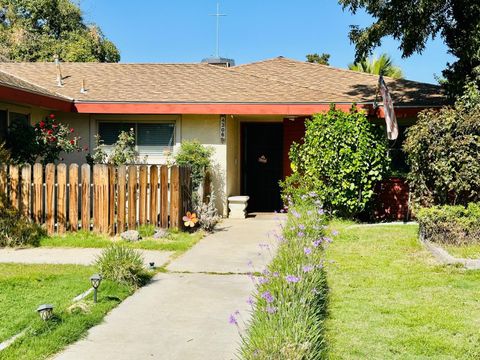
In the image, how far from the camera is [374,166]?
1210 cm

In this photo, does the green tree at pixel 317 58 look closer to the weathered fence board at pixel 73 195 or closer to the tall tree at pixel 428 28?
the tall tree at pixel 428 28

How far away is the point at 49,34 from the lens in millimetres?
34781

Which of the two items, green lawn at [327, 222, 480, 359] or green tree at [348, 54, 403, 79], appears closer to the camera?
green lawn at [327, 222, 480, 359]

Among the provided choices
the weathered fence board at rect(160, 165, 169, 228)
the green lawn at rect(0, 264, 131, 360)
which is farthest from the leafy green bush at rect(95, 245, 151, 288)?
the weathered fence board at rect(160, 165, 169, 228)

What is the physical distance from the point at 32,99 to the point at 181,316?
7.97 metres

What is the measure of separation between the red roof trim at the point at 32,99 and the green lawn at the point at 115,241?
10.1 feet

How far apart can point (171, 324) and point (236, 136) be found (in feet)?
34.9

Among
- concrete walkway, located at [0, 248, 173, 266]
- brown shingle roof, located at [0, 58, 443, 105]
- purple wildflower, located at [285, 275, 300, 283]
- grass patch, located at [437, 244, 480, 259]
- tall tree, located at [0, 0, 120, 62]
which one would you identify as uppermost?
tall tree, located at [0, 0, 120, 62]

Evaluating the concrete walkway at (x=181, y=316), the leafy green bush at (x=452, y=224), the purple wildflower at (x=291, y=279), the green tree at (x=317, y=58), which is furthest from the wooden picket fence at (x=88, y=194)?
the green tree at (x=317, y=58)

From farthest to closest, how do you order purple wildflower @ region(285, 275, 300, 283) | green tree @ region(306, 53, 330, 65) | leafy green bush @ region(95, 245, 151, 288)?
1. green tree @ region(306, 53, 330, 65)
2. leafy green bush @ region(95, 245, 151, 288)
3. purple wildflower @ region(285, 275, 300, 283)

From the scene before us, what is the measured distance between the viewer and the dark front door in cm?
1605

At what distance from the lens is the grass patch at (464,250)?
775 centimetres

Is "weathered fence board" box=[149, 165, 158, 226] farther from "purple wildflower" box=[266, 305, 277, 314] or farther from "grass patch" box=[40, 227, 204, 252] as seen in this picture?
"purple wildflower" box=[266, 305, 277, 314]

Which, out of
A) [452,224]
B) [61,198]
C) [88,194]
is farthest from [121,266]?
[452,224]
